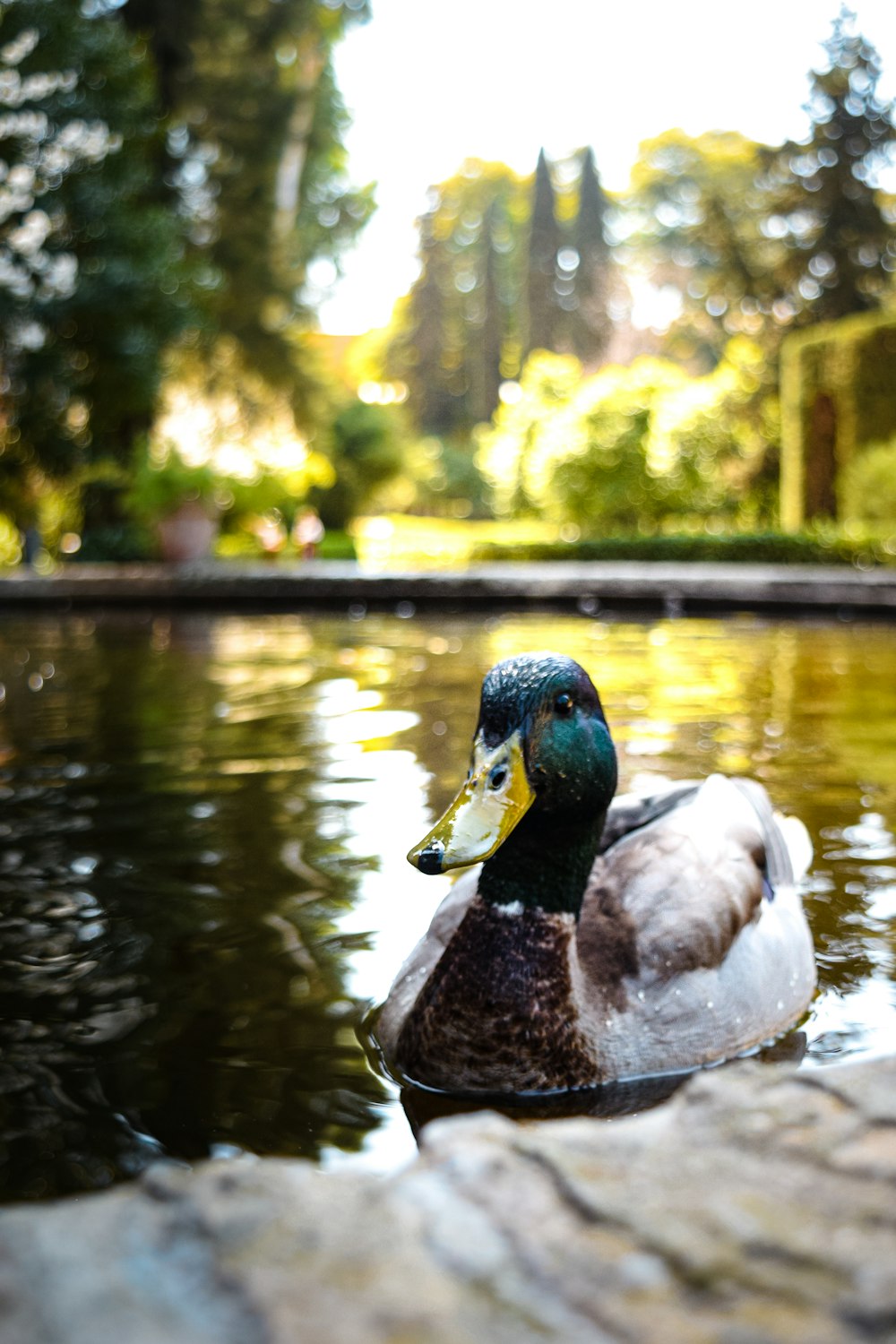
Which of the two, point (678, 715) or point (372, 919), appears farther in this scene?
point (678, 715)

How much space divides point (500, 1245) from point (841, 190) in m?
31.4

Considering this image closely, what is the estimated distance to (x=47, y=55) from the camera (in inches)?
715

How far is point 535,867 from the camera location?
2.59 m

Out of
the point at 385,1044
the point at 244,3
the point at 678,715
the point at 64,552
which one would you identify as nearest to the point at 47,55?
the point at 244,3

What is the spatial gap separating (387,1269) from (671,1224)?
22 cm

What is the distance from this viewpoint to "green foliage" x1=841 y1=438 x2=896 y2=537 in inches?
707

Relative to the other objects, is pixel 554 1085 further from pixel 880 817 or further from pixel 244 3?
pixel 244 3

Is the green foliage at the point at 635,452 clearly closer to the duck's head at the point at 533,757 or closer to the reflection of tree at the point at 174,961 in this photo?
the reflection of tree at the point at 174,961

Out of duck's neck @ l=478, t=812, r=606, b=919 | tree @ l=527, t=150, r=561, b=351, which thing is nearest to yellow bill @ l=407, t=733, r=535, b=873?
duck's neck @ l=478, t=812, r=606, b=919

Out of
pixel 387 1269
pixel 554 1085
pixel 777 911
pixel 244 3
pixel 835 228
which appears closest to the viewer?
pixel 387 1269

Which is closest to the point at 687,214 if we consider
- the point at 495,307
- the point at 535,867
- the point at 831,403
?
the point at 495,307

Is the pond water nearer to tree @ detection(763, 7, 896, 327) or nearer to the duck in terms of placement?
the duck

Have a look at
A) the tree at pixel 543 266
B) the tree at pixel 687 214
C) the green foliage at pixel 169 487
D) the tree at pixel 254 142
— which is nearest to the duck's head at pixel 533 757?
the green foliage at pixel 169 487

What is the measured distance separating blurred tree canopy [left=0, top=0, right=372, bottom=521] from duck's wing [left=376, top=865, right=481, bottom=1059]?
17.0 m
